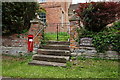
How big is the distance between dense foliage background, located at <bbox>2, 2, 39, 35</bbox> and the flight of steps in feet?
5.89

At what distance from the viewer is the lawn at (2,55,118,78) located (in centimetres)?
316

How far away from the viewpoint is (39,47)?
5234 mm

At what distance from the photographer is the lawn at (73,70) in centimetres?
316

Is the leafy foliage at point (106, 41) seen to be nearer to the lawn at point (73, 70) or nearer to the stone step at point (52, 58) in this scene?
the lawn at point (73, 70)

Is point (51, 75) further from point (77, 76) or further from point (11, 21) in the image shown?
point (11, 21)

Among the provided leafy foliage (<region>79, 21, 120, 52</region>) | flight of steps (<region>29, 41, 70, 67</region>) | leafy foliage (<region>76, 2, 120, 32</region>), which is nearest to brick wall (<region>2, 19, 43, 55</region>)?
flight of steps (<region>29, 41, 70, 67</region>)

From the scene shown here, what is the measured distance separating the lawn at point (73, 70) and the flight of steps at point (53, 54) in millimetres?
331

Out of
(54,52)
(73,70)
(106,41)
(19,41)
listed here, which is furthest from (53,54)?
(106,41)

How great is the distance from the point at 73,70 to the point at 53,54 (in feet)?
4.78

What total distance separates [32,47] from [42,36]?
1.13 m

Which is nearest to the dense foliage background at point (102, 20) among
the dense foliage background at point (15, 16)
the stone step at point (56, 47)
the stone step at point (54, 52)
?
the stone step at point (56, 47)

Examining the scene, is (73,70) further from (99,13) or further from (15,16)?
(15,16)

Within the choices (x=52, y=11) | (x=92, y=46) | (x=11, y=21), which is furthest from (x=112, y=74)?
→ (x=52, y=11)

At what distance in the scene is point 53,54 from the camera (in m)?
4.74
